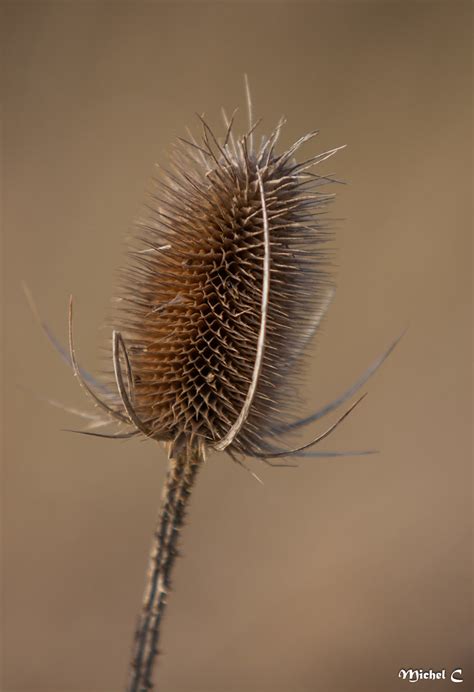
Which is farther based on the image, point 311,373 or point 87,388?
point 311,373

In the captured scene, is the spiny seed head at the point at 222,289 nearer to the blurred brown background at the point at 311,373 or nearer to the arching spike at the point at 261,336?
the arching spike at the point at 261,336

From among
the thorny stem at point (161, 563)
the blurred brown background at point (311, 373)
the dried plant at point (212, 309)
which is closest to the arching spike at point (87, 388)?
the dried plant at point (212, 309)

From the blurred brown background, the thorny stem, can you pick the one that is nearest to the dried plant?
the thorny stem

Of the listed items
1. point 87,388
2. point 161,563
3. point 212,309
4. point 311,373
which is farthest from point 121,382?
point 311,373

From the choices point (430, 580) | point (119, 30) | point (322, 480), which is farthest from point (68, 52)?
point (430, 580)

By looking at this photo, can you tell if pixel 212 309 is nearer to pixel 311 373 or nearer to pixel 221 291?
pixel 221 291

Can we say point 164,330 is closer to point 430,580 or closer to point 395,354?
point 430,580
